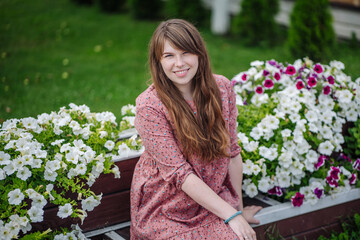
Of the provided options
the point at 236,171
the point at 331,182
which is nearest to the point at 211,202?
the point at 236,171

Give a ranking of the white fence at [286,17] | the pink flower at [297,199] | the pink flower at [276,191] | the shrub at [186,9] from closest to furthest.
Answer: the pink flower at [297,199] → the pink flower at [276,191] → the white fence at [286,17] → the shrub at [186,9]

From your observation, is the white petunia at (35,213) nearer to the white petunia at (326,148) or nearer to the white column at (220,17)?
the white petunia at (326,148)

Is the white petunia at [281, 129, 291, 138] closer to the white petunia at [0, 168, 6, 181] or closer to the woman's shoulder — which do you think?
the woman's shoulder

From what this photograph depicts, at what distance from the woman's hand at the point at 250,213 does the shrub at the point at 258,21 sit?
18.0 feet

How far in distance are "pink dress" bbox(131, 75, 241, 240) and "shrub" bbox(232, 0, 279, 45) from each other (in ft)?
18.5

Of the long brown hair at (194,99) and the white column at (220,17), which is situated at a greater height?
the long brown hair at (194,99)

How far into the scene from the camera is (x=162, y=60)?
2.21 metres

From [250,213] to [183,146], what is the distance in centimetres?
71

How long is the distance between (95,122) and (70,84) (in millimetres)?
2904

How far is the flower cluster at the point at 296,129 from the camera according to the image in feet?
9.31

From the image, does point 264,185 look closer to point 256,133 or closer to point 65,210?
point 256,133

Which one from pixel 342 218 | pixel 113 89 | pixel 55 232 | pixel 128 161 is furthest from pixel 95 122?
pixel 113 89

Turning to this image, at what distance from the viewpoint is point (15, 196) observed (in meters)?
2.11

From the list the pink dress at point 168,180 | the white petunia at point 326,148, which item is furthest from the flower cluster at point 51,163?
the white petunia at point 326,148
